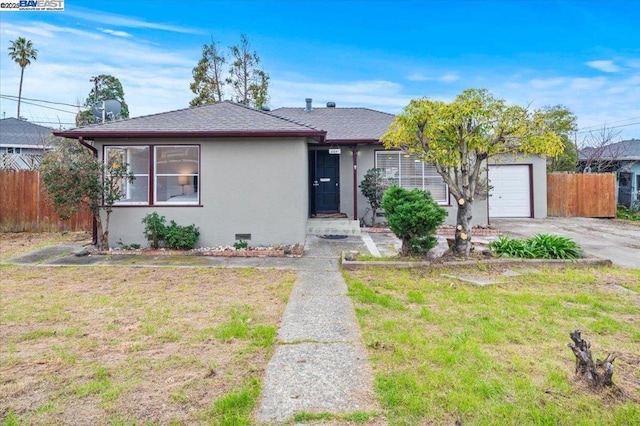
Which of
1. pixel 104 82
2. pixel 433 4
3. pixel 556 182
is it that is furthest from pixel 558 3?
pixel 104 82

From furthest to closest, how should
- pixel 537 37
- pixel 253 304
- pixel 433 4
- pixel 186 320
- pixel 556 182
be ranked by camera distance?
1. pixel 556 182
2. pixel 537 37
3. pixel 433 4
4. pixel 253 304
5. pixel 186 320

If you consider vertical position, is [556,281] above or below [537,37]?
below

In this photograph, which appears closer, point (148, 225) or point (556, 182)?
point (148, 225)

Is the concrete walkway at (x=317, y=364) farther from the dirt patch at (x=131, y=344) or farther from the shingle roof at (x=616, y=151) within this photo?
the shingle roof at (x=616, y=151)

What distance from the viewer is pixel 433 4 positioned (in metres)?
13.0

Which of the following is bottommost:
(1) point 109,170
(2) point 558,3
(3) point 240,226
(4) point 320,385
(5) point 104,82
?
(4) point 320,385

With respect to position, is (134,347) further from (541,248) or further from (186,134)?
(541,248)

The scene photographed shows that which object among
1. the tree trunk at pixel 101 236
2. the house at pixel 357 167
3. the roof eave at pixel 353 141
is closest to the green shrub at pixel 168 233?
the tree trunk at pixel 101 236

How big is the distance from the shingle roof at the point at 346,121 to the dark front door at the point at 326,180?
0.86 metres

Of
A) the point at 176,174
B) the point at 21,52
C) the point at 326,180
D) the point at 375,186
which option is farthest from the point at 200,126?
the point at 21,52

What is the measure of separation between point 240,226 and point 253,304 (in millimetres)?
4698

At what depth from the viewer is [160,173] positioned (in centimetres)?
957

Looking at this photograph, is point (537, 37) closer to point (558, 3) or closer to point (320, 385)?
point (558, 3)

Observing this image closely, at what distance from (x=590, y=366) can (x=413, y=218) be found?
4522mm
